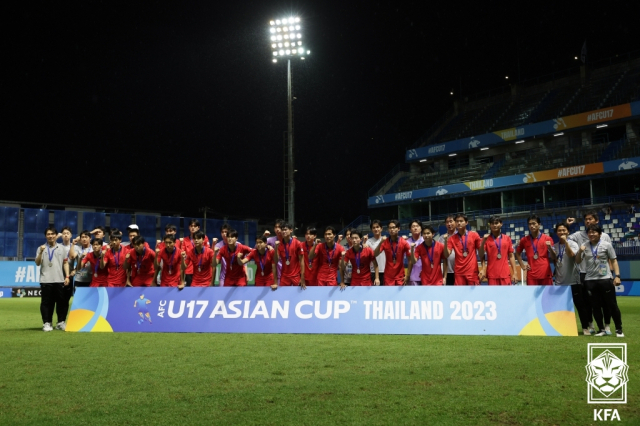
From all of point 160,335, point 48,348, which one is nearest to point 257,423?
point 48,348

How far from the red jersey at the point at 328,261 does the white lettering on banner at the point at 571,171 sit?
3231cm

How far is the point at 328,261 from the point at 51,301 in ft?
19.2

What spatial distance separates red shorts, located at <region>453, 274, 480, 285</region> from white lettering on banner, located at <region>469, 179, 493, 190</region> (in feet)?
113

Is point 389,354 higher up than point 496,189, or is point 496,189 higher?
point 496,189

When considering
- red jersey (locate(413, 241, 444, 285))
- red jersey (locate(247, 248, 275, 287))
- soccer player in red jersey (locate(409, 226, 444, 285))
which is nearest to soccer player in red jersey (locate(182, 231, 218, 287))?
red jersey (locate(247, 248, 275, 287))

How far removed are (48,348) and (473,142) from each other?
43.8 metres

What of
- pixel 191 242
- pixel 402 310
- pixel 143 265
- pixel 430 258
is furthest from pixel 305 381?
pixel 191 242

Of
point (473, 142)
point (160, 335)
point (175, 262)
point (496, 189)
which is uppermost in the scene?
point (473, 142)

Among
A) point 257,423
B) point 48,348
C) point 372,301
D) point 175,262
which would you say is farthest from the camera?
point 175,262

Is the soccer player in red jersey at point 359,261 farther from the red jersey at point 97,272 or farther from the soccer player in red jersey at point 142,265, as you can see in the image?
the red jersey at point 97,272

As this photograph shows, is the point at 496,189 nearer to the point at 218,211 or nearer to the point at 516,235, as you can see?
the point at 516,235

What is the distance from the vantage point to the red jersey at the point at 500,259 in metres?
11.6

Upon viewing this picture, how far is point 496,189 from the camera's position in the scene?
4409 centimetres

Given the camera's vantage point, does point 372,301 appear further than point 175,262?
No
